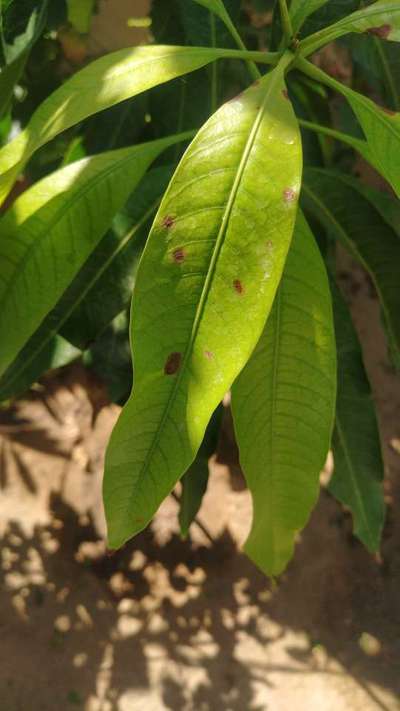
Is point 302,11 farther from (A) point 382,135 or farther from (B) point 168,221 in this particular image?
(B) point 168,221

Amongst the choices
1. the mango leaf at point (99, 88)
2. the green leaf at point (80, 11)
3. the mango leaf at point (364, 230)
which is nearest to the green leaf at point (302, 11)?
the mango leaf at point (99, 88)

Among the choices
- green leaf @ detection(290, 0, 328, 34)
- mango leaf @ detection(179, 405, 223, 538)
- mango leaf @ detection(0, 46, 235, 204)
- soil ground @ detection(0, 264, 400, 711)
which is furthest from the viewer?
soil ground @ detection(0, 264, 400, 711)

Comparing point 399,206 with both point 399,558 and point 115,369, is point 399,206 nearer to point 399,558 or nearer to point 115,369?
point 115,369

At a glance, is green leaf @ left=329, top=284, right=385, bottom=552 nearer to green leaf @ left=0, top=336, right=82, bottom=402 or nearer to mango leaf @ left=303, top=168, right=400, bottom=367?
mango leaf @ left=303, top=168, right=400, bottom=367

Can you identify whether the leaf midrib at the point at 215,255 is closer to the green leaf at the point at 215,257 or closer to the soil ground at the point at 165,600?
the green leaf at the point at 215,257

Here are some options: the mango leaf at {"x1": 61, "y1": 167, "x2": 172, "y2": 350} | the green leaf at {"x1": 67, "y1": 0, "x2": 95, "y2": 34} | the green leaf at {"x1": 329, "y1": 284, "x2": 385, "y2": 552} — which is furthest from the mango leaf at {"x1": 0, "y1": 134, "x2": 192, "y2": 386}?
the green leaf at {"x1": 67, "y1": 0, "x2": 95, "y2": 34}

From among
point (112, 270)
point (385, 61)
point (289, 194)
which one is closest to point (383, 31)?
point (289, 194)

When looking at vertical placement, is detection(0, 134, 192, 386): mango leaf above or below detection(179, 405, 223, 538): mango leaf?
above
